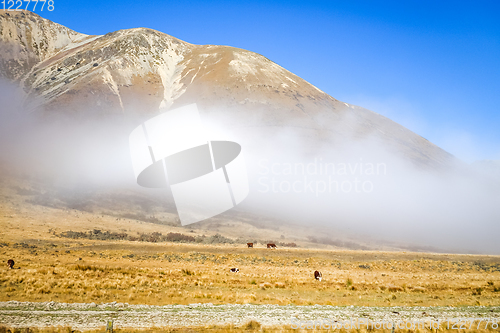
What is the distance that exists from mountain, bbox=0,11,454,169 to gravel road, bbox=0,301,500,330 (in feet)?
365

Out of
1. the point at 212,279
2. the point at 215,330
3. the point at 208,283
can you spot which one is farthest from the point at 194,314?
the point at 212,279

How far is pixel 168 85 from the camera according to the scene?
144750mm

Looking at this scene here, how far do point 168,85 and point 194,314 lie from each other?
5624 inches

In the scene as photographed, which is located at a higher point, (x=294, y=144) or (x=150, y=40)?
(x=150, y=40)

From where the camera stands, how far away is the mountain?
125 m

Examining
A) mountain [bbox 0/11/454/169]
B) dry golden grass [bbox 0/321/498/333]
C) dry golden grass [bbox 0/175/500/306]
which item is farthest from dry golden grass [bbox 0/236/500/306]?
mountain [bbox 0/11/454/169]

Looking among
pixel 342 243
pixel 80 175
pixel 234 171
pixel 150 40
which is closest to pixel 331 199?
pixel 234 171

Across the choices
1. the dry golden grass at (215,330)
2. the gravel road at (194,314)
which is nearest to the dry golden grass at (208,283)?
the gravel road at (194,314)

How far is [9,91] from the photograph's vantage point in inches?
5049

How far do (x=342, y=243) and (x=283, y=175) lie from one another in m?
45.2

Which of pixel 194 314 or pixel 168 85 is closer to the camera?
pixel 194 314

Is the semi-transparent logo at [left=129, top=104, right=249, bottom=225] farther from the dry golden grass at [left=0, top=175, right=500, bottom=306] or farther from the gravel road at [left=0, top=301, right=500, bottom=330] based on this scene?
the gravel road at [left=0, top=301, right=500, bottom=330]

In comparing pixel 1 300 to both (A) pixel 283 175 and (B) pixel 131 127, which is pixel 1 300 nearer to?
(A) pixel 283 175

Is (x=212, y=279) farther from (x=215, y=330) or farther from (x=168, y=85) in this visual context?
(x=168, y=85)
